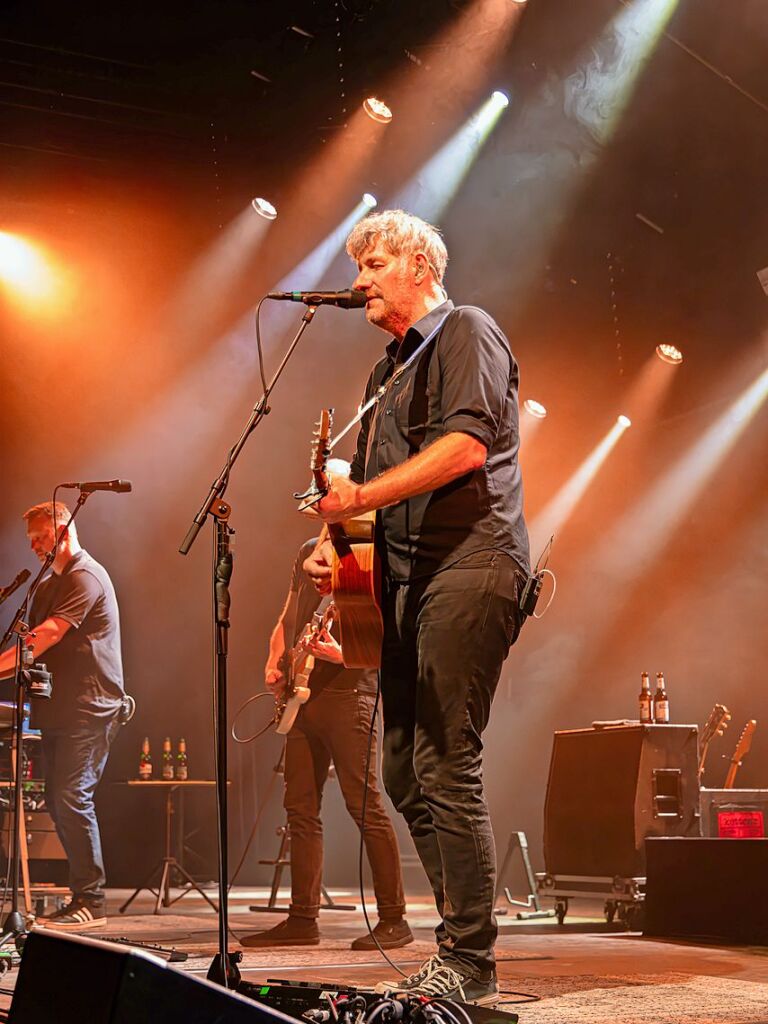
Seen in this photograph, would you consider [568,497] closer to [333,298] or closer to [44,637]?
[44,637]

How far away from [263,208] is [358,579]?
6327mm

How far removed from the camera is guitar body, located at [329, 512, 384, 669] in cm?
295

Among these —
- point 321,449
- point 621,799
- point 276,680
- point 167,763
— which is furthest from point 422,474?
point 167,763

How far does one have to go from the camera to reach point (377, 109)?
8.09 m

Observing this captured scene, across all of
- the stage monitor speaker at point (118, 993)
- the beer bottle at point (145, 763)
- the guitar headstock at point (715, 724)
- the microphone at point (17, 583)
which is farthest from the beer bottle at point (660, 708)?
the stage monitor speaker at point (118, 993)

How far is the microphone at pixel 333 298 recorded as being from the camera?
3.14 meters

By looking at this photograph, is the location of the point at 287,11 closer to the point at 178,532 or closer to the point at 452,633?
the point at 178,532

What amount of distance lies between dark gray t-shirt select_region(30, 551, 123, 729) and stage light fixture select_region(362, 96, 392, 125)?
13.4 feet

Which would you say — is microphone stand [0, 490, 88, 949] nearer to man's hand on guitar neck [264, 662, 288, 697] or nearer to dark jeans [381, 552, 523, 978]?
man's hand on guitar neck [264, 662, 288, 697]

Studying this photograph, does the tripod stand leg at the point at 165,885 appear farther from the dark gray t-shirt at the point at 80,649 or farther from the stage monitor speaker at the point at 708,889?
the stage monitor speaker at the point at 708,889

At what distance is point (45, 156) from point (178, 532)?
3.21 m

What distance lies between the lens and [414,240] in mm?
3100

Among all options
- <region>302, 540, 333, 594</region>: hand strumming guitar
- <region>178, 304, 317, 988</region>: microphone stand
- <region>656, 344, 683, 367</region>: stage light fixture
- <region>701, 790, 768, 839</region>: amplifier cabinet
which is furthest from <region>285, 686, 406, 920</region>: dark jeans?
<region>656, 344, 683, 367</region>: stage light fixture

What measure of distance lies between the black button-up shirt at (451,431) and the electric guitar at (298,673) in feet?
6.71
